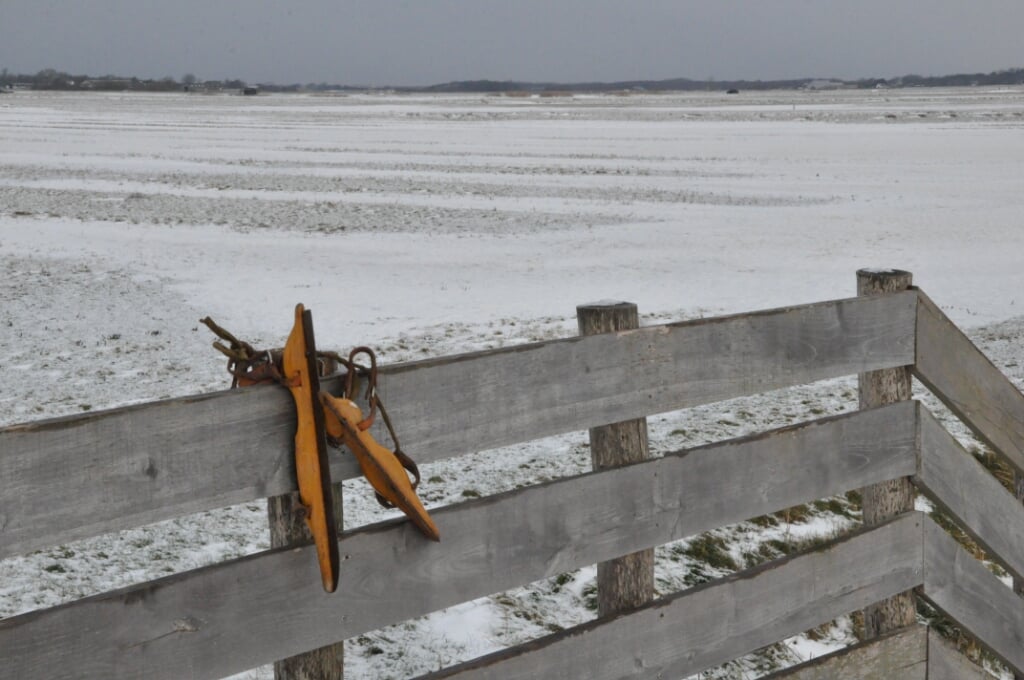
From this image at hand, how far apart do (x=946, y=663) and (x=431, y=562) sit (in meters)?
2.12

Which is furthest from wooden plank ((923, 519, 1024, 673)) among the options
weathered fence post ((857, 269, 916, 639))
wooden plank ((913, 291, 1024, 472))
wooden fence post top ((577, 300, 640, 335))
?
wooden fence post top ((577, 300, 640, 335))

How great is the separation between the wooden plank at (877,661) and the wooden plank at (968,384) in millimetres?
730

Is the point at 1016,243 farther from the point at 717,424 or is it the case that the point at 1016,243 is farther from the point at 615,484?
the point at 615,484

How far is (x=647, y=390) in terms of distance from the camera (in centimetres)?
274

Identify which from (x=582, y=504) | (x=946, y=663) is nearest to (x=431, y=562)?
(x=582, y=504)

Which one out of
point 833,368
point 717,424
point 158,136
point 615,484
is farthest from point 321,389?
point 158,136

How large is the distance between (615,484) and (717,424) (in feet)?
16.1

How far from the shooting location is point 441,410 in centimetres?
236

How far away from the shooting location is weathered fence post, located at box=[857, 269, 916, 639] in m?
3.36

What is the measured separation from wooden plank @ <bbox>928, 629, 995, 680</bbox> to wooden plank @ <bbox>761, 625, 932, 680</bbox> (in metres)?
0.03

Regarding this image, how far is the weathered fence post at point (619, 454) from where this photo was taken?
8.93 feet

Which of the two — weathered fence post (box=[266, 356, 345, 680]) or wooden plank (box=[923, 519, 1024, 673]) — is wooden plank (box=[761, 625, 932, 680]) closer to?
wooden plank (box=[923, 519, 1024, 673])

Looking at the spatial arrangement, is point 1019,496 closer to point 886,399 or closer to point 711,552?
point 886,399

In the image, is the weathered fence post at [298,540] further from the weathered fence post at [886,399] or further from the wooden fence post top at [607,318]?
the weathered fence post at [886,399]
